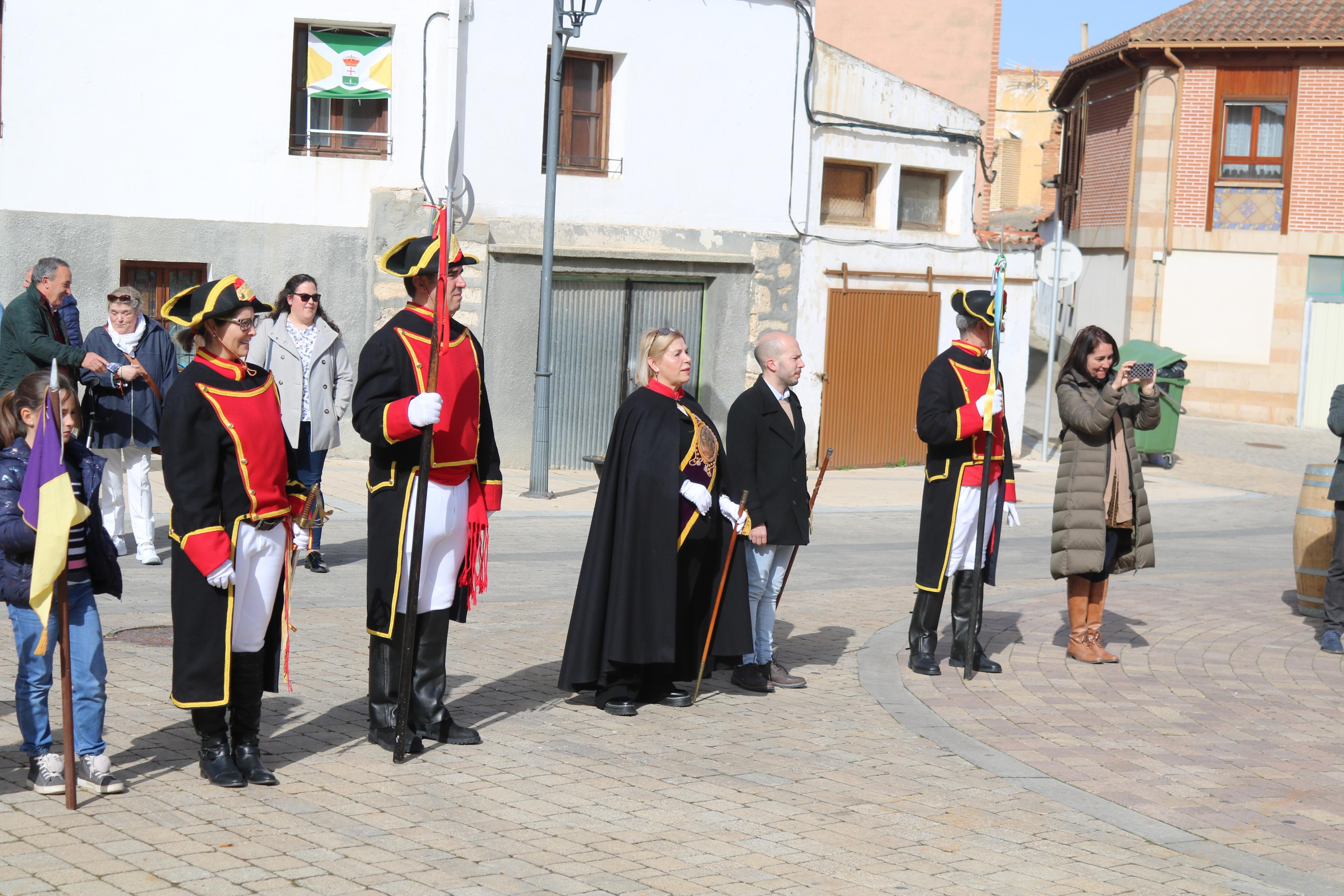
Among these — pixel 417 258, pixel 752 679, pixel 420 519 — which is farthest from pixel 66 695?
pixel 752 679

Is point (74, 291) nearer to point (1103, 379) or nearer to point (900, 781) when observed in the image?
point (1103, 379)

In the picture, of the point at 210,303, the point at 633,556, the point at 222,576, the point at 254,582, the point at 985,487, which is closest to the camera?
the point at 222,576

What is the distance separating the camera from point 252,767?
5.60m

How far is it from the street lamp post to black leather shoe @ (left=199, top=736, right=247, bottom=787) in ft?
30.0

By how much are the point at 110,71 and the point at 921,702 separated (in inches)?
447

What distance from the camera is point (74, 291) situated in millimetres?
15133

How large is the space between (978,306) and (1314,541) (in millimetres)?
4005

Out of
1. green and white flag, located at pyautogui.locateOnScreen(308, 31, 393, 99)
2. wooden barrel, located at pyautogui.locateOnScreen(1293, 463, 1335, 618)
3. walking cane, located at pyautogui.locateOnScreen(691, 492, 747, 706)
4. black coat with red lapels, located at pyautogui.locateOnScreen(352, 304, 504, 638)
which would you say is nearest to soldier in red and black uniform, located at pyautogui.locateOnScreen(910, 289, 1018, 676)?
walking cane, located at pyautogui.locateOnScreen(691, 492, 747, 706)

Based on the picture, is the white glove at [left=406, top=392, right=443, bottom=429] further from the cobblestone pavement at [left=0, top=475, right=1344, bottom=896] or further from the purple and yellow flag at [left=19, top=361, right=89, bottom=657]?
the cobblestone pavement at [left=0, top=475, right=1344, bottom=896]

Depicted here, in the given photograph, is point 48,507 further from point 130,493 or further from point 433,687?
point 130,493

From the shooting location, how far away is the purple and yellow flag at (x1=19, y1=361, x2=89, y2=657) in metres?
5.09

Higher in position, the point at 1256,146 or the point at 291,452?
the point at 1256,146

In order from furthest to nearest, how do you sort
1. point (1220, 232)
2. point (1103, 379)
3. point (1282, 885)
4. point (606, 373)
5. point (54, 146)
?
1. point (1220, 232)
2. point (606, 373)
3. point (54, 146)
4. point (1103, 379)
5. point (1282, 885)

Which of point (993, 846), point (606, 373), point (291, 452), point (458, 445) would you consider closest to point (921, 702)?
point (993, 846)
